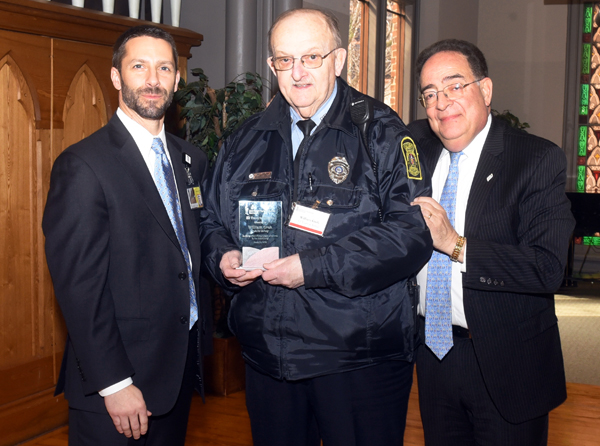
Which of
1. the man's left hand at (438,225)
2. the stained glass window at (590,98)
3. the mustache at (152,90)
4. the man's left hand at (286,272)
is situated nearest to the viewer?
the man's left hand at (286,272)

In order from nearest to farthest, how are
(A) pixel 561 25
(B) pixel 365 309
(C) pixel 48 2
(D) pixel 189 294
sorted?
(B) pixel 365 309
(D) pixel 189 294
(C) pixel 48 2
(A) pixel 561 25

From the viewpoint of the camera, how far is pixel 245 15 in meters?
4.83

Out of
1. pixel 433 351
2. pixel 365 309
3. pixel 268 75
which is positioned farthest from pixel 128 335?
pixel 268 75

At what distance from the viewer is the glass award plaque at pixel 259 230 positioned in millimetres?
1828

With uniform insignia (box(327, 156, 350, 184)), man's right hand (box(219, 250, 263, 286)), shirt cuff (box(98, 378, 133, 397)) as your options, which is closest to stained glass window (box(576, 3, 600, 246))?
uniform insignia (box(327, 156, 350, 184))

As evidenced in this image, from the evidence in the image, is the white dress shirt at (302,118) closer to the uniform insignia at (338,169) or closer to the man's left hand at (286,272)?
the uniform insignia at (338,169)

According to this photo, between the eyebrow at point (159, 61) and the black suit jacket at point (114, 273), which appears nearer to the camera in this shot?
the black suit jacket at point (114, 273)

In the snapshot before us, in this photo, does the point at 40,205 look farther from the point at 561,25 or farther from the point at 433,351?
the point at 561,25

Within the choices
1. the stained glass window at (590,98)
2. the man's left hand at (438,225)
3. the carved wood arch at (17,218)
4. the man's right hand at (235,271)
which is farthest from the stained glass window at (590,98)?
the man's right hand at (235,271)

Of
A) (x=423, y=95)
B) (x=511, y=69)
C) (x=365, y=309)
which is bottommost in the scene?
(x=365, y=309)

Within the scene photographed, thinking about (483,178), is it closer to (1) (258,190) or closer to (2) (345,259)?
(2) (345,259)

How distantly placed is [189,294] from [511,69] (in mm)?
8870

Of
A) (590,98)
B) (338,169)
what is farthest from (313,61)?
(590,98)

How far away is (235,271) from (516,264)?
2.76 feet
